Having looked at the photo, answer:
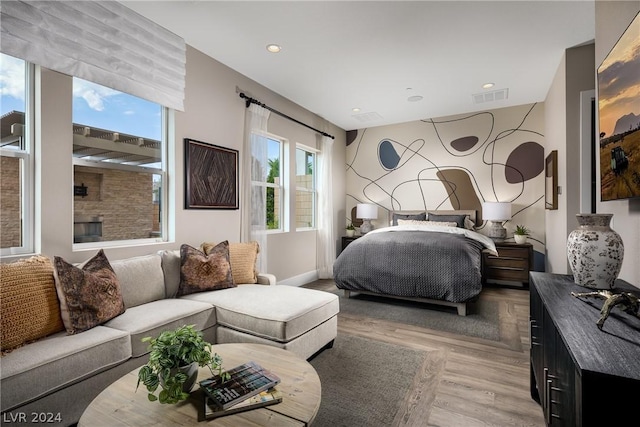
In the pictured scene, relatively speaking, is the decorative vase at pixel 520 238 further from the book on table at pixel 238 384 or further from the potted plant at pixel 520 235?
the book on table at pixel 238 384

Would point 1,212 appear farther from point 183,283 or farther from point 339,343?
point 339,343

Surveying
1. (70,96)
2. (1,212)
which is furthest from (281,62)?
(1,212)

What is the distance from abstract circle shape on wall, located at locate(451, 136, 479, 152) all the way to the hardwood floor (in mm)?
2867

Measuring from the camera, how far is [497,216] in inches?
182

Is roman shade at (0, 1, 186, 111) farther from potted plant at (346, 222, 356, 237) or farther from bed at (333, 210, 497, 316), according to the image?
potted plant at (346, 222, 356, 237)

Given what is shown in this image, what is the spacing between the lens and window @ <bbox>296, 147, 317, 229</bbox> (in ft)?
16.3

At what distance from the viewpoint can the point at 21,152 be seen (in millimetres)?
2043

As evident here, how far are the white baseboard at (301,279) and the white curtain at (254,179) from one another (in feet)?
2.64

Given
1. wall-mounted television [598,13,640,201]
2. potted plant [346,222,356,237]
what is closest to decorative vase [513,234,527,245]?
potted plant [346,222,356,237]

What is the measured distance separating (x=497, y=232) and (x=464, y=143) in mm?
1554

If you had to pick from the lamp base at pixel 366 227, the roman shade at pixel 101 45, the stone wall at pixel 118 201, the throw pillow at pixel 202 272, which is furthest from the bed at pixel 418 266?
the roman shade at pixel 101 45

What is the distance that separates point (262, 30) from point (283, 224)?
8.28ft

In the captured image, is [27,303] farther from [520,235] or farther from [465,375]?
[520,235]

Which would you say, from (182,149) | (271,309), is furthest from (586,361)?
(182,149)
